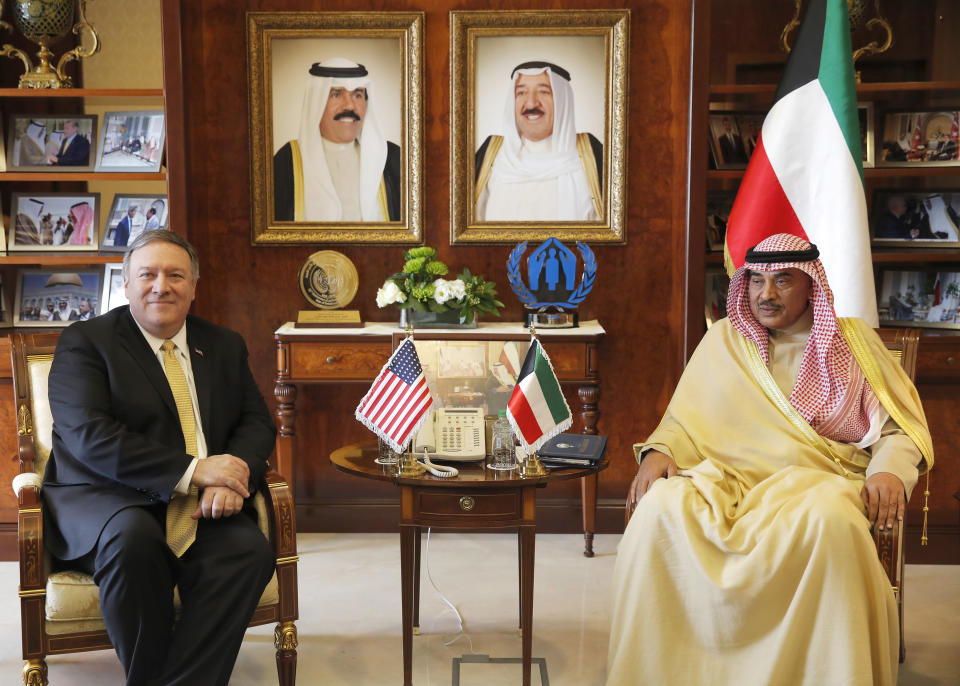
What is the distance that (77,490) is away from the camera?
A: 263cm

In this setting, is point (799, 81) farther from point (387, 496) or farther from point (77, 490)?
point (77, 490)

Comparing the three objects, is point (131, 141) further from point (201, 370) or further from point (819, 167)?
point (819, 167)

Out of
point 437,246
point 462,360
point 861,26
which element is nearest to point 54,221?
point 437,246

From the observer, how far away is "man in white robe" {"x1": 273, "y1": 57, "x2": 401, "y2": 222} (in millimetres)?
4230

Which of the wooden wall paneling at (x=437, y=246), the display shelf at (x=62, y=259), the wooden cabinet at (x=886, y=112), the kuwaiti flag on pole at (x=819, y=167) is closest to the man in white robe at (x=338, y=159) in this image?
the wooden wall paneling at (x=437, y=246)

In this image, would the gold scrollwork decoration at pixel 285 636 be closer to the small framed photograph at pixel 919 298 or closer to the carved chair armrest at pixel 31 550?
the carved chair armrest at pixel 31 550

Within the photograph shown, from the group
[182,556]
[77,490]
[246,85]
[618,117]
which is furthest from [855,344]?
[246,85]

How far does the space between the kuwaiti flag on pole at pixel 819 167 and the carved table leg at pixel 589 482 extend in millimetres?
861

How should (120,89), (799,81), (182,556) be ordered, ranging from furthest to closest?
(120,89) < (799,81) < (182,556)

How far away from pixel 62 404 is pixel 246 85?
6.86 ft

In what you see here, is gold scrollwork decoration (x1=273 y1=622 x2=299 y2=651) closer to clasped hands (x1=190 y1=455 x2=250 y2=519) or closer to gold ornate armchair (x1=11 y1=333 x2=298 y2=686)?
gold ornate armchair (x1=11 y1=333 x2=298 y2=686)

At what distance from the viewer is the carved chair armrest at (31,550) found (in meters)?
2.43

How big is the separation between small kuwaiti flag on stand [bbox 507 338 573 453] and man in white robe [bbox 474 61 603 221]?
1.67m

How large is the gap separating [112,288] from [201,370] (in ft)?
5.43
